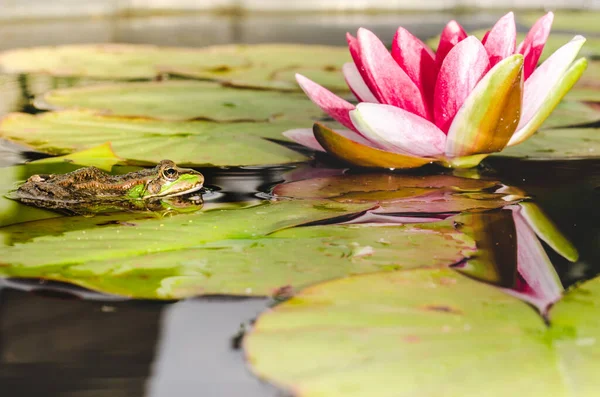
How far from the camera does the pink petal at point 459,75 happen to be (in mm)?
1301

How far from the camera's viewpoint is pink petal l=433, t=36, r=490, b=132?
1301 mm

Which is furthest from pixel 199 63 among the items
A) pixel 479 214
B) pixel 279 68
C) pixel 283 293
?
pixel 283 293

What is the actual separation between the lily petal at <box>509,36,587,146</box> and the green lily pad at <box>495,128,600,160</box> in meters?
0.26

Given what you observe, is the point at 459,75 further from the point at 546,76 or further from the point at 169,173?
the point at 169,173

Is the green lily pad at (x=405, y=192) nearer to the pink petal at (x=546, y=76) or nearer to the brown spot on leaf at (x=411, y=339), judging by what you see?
the pink petal at (x=546, y=76)

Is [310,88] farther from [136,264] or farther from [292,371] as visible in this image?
[292,371]

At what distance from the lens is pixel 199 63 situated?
3.02 meters

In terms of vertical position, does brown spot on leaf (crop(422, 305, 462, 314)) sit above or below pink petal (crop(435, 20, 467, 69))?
below

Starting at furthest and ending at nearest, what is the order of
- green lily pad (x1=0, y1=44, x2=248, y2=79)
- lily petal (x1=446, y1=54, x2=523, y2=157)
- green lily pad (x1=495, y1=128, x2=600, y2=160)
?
green lily pad (x1=0, y1=44, x2=248, y2=79), green lily pad (x1=495, y1=128, x2=600, y2=160), lily petal (x1=446, y1=54, x2=523, y2=157)

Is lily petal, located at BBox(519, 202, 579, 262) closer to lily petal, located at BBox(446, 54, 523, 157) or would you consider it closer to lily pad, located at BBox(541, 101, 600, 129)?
lily petal, located at BBox(446, 54, 523, 157)

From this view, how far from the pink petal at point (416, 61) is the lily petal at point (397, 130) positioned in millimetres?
66

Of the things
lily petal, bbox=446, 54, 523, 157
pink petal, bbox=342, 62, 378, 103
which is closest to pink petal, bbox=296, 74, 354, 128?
pink petal, bbox=342, 62, 378, 103

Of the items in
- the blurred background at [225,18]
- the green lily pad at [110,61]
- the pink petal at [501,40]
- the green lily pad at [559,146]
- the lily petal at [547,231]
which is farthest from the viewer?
the blurred background at [225,18]

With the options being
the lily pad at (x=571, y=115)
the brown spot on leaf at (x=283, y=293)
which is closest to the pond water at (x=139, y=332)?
the brown spot on leaf at (x=283, y=293)
